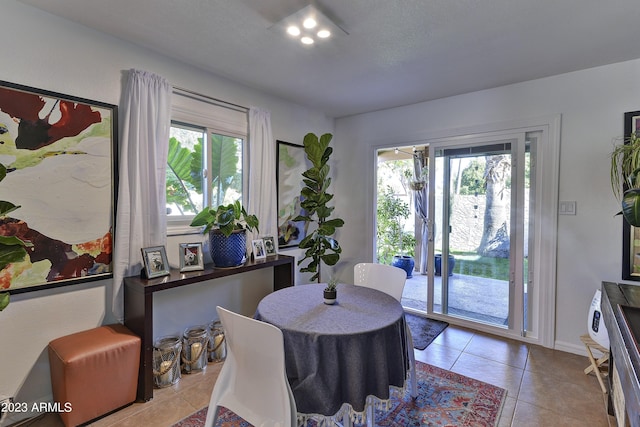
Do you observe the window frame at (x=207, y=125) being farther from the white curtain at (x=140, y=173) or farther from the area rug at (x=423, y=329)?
the area rug at (x=423, y=329)

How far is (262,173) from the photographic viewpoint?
3158 millimetres

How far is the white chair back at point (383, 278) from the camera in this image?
7.58ft

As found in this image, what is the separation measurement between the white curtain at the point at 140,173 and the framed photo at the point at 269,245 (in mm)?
1001

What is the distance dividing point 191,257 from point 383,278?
158 cm

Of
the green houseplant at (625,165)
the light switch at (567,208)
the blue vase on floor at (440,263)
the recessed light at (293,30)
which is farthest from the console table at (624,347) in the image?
the recessed light at (293,30)

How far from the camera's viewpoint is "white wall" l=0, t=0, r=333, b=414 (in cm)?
181

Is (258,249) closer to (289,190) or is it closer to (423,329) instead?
(289,190)

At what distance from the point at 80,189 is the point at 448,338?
133 inches

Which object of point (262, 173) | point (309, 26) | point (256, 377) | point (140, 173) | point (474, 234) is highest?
point (309, 26)

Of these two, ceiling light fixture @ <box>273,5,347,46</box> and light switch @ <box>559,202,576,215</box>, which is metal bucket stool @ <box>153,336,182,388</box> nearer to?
ceiling light fixture @ <box>273,5,347,46</box>

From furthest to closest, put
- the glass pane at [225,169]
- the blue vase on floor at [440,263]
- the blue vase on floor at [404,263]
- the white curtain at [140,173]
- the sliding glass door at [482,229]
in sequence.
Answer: the blue vase on floor at [404,263], the blue vase on floor at [440,263], the sliding glass door at [482,229], the glass pane at [225,169], the white curtain at [140,173]

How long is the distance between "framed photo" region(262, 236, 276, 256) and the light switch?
2752 mm

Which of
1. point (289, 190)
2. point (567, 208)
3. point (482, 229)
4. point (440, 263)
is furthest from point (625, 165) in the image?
point (289, 190)

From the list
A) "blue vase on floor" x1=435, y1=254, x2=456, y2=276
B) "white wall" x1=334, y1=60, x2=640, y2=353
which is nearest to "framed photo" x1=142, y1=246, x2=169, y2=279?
"blue vase on floor" x1=435, y1=254, x2=456, y2=276
